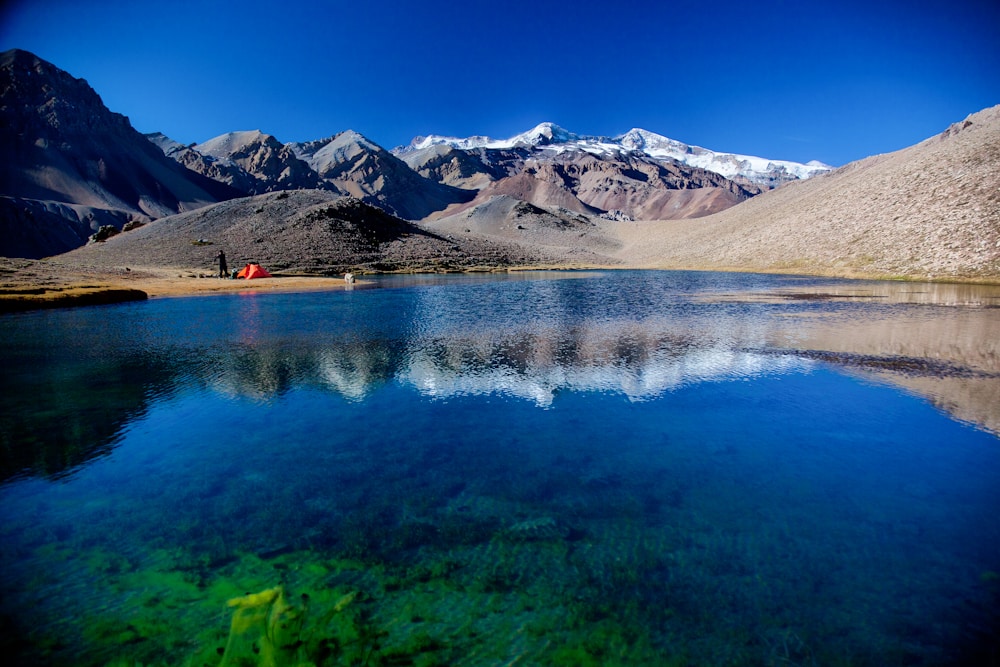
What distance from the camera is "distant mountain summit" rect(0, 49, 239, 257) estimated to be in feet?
406

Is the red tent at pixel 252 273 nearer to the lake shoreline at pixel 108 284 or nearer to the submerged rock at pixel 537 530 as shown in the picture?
the lake shoreline at pixel 108 284

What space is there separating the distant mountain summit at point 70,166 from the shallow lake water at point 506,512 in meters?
138

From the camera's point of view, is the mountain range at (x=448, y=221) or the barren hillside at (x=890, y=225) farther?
the mountain range at (x=448, y=221)

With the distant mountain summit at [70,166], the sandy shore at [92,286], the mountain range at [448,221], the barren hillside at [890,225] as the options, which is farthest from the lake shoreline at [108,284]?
the distant mountain summit at [70,166]

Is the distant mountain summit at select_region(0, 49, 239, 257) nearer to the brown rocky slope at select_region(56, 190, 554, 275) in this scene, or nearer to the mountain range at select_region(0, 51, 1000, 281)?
the mountain range at select_region(0, 51, 1000, 281)

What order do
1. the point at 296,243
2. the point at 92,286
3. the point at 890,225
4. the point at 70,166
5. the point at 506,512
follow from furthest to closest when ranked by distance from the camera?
the point at 70,166 → the point at 296,243 → the point at 890,225 → the point at 92,286 → the point at 506,512

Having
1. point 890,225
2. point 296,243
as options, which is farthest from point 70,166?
point 890,225

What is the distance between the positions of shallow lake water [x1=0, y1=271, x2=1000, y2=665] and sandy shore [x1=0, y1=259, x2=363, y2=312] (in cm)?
2063

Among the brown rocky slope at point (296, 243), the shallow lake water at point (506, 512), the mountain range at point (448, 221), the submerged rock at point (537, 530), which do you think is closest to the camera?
the shallow lake water at point (506, 512)

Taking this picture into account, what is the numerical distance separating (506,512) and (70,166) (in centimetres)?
19860

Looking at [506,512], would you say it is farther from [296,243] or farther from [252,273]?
[296,243]

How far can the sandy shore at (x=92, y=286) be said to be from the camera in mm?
30250

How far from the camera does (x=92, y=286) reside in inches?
1431

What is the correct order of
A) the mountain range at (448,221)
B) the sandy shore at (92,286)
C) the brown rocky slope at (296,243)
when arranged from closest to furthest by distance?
1. the sandy shore at (92,286)
2. the mountain range at (448,221)
3. the brown rocky slope at (296,243)
